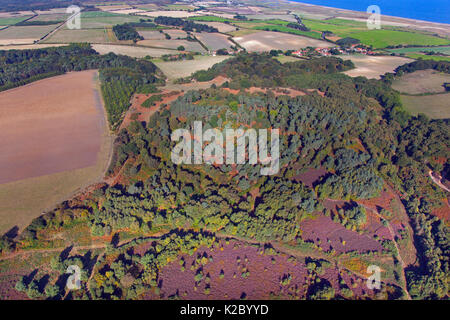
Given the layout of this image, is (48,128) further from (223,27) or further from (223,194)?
(223,27)

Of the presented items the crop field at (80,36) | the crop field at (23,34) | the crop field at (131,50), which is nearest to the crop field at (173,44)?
the crop field at (131,50)

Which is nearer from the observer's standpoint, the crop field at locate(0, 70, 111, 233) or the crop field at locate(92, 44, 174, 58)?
the crop field at locate(0, 70, 111, 233)

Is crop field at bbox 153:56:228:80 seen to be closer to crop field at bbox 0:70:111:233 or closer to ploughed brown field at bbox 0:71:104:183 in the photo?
ploughed brown field at bbox 0:71:104:183

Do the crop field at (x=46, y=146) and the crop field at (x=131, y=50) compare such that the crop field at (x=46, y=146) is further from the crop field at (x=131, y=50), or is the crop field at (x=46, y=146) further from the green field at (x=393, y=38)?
the green field at (x=393, y=38)

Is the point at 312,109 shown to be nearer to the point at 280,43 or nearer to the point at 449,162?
the point at 449,162

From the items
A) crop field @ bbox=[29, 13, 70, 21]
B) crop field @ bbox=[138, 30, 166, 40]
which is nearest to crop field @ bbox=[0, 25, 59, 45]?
crop field @ bbox=[29, 13, 70, 21]

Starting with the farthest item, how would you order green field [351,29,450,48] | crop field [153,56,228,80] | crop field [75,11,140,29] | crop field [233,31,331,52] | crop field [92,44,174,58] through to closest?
crop field [75,11,140,29] → green field [351,29,450,48] → crop field [233,31,331,52] → crop field [92,44,174,58] → crop field [153,56,228,80]
